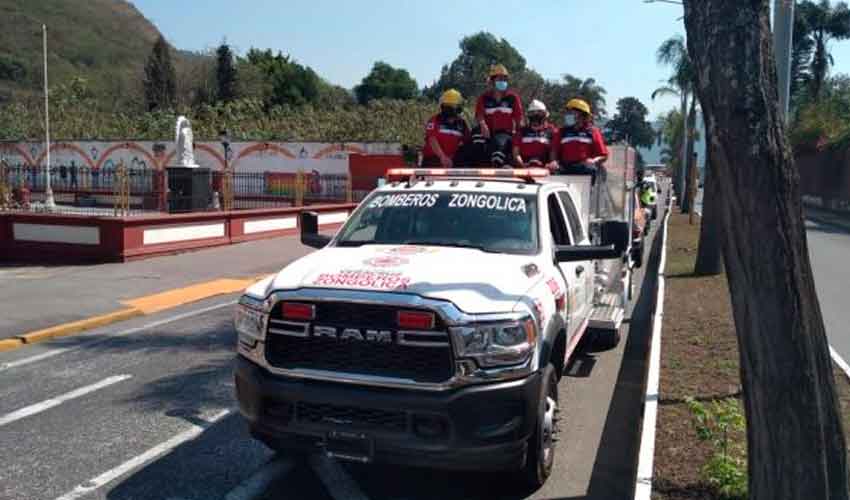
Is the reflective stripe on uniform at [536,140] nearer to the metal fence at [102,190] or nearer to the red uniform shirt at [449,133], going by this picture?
the red uniform shirt at [449,133]

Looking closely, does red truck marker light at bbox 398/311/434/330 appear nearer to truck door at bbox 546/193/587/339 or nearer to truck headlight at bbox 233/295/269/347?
truck headlight at bbox 233/295/269/347

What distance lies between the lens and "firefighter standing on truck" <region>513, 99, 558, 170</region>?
9453 mm

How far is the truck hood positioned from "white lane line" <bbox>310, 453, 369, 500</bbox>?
108 cm

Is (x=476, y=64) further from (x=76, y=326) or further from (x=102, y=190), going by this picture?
(x=76, y=326)

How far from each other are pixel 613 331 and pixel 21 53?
148 meters

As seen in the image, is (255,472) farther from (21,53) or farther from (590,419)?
(21,53)

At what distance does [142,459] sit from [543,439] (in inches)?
109

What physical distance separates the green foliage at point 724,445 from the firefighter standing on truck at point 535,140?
3780 millimetres

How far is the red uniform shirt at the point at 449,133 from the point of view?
9.32 meters

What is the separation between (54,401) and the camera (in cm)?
711

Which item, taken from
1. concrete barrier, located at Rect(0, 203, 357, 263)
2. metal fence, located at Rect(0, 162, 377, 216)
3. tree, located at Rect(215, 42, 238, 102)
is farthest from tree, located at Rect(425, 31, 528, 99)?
concrete barrier, located at Rect(0, 203, 357, 263)

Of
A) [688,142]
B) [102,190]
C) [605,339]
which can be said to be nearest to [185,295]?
[605,339]

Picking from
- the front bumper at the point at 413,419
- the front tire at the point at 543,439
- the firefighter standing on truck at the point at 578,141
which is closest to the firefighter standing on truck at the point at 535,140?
the firefighter standing on truck at the point at 578,141

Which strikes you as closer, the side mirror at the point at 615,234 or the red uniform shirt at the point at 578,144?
the side mirror at the point at 615,234
